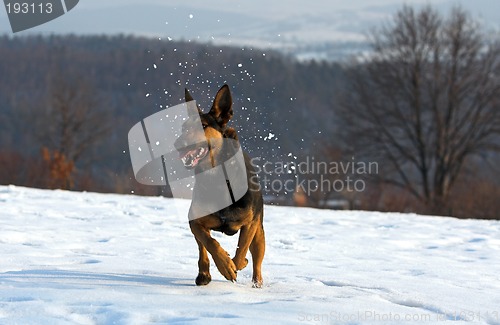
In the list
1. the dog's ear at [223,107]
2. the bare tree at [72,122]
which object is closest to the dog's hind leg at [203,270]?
the dog's ear at [223,107]

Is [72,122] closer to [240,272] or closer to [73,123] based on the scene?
[73,123]

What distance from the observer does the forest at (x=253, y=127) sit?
9.89 metres

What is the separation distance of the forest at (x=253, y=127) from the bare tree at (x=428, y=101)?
137 millimetres

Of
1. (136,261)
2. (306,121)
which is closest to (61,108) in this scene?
(306,121)

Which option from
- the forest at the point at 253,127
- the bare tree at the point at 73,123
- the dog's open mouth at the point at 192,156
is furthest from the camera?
the bare tree at the point at 73,123

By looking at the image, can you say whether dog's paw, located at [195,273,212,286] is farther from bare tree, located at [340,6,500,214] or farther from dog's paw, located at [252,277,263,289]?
bare tree, located at [340,6,500,214]

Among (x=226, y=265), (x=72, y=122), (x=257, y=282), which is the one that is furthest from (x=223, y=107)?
(x=72, y=122)

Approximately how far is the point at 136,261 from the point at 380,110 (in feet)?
118

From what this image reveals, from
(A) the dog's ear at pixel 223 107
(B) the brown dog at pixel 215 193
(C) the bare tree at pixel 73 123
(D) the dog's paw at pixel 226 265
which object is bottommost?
(C) the bare tree at pixel 73 123

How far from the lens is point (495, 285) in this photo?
24.4ft

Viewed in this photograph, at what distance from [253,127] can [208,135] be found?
8.37 ft

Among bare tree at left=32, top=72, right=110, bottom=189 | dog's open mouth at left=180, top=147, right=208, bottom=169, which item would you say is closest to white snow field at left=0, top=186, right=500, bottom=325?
dog's open mouth at left=180, top=147, right=208, bottom=169

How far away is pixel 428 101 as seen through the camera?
141 feet

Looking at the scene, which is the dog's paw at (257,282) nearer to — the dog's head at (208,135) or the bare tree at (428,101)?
the dog's head at (208,135)
